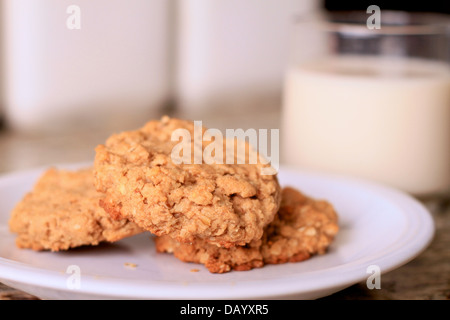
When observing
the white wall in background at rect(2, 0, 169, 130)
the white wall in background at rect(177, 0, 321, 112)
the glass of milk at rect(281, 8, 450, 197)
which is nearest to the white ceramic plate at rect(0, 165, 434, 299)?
the glass of milk at rect(281, 8, 450, 197)

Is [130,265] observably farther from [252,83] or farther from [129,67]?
[252,83]

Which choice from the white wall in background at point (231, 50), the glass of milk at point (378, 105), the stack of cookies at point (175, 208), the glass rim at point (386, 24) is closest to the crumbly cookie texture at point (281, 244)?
the stack of cookies at point (175, 208)

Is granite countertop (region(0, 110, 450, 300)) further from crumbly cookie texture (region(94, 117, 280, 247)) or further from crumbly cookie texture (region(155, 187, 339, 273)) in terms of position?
crumbly cookie texture (region(94, 117, 280, 247))

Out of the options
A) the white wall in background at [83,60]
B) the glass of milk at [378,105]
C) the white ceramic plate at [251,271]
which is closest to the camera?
the white ceramic plate at [251,271]

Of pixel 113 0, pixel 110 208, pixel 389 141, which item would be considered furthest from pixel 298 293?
pixel 113 0

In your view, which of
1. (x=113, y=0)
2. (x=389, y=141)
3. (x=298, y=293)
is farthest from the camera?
Result: (x=113, y=0)

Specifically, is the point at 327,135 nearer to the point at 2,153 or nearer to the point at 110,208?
the point at 110,208

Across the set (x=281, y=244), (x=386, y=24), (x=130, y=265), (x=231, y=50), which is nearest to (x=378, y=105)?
(x=386, y=24)

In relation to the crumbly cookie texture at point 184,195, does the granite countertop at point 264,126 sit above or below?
below

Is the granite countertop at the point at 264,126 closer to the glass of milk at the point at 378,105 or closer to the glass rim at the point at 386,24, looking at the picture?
the glass of milk at the point at 378,105
